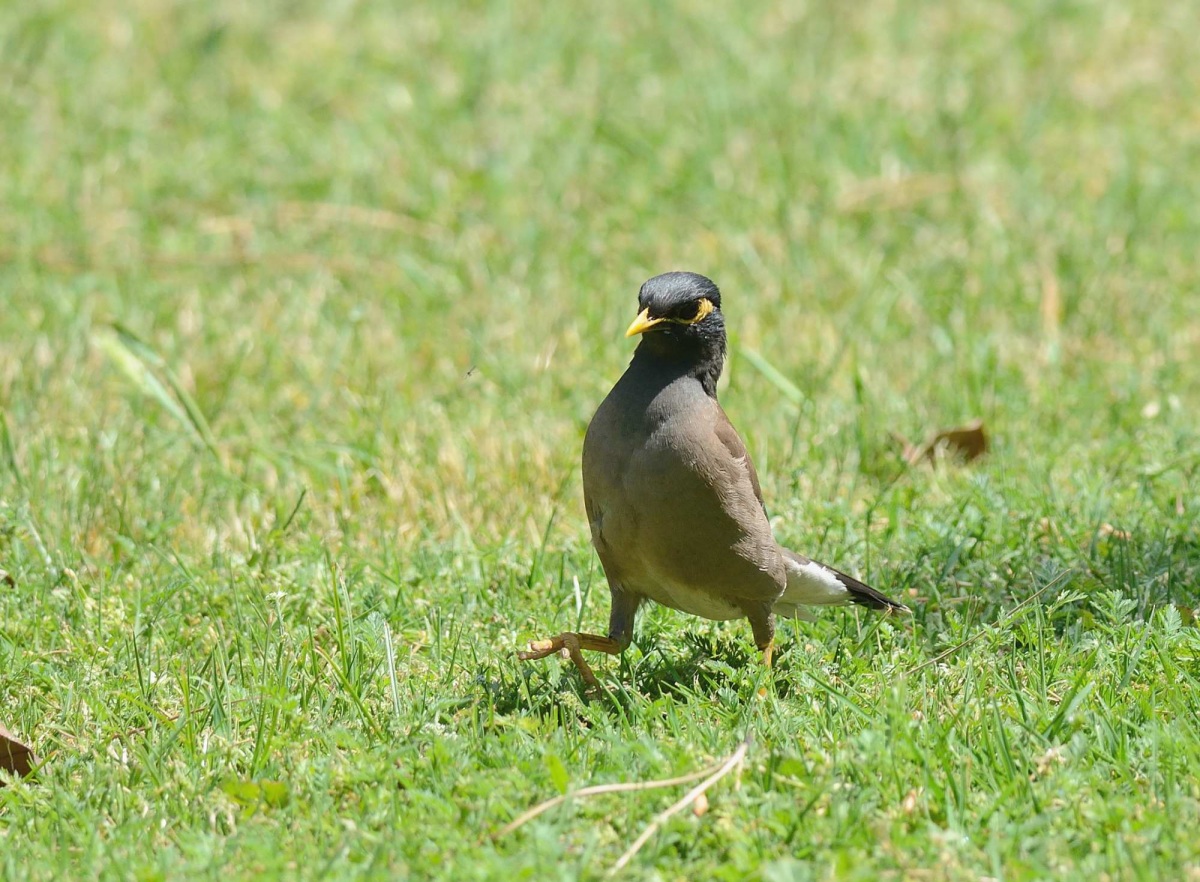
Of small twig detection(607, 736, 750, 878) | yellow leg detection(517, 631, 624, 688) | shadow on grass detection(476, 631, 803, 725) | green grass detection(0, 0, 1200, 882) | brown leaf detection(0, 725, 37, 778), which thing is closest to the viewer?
small twig detection(607, 736, 750, 878)

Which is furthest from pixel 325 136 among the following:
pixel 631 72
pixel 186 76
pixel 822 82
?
pixel 822 82

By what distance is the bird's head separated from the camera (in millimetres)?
4516

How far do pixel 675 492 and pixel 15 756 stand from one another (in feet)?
6.22

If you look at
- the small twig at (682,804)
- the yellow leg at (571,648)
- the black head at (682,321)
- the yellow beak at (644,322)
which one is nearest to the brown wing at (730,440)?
the black head at (682,321)

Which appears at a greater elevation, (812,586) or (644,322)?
(644,322)

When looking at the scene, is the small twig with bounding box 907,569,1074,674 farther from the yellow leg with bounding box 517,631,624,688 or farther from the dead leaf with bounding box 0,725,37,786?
the dead leaf with bounding box 0,725,37,786

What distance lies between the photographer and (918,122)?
9375 mm

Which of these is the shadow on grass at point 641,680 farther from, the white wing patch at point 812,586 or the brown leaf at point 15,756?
the brown leaf at point 15,756

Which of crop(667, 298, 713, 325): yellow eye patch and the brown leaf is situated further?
crop(667, 298, 713, 325): yellow eye patch

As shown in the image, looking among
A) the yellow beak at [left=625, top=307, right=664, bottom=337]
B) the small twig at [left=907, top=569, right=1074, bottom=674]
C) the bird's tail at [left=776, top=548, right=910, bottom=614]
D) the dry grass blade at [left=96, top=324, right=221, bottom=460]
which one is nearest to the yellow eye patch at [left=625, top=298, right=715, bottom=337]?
the yellow beak at [left=625, top=307, right=664, bottom=337]

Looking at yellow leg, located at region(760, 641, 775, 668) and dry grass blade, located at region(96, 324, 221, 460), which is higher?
dry grass blade, located at region(96, 324, 221, 460)

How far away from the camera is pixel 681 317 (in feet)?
15.0

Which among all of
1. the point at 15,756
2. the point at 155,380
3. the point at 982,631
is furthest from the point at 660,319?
the point at 155,380

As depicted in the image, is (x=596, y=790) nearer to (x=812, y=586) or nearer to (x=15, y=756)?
(x=812, y=586)
